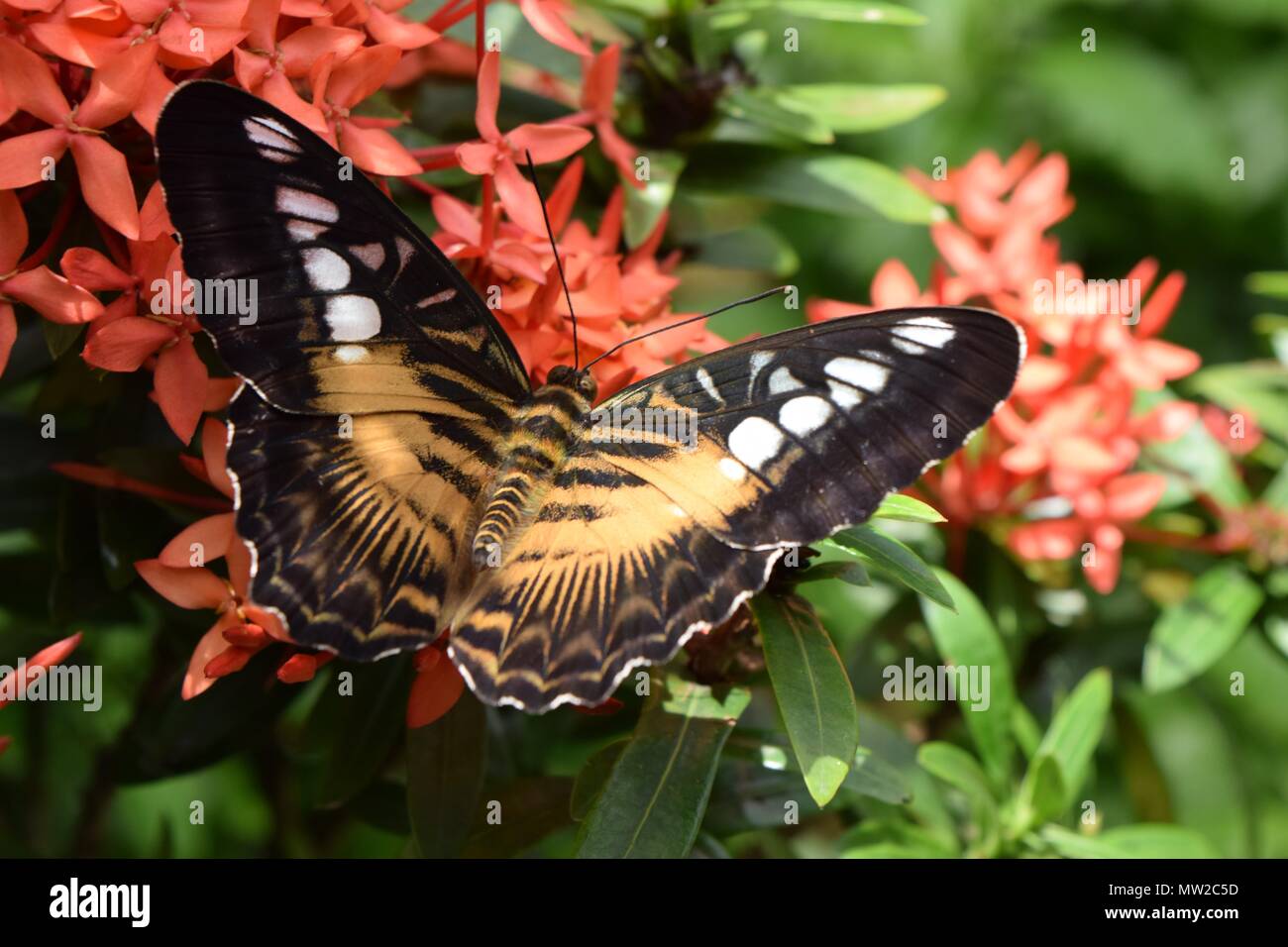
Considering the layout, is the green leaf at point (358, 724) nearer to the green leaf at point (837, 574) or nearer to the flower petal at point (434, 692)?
the flower petal at point (434, 692)

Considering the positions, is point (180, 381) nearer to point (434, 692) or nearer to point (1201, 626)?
point (434, 692)

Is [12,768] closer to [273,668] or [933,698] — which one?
[273,668]

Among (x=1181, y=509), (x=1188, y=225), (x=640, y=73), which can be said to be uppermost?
(x=1188, y=225)

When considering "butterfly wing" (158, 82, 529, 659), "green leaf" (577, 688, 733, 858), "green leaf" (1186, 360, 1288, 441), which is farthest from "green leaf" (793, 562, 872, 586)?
"green leaf" (1186, 360, 1288, 441)

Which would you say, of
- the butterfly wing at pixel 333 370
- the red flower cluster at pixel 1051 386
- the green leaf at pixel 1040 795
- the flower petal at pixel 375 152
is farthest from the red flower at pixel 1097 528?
the flower petal at pixel 375 152

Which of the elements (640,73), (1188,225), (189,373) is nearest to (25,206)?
(189,373)

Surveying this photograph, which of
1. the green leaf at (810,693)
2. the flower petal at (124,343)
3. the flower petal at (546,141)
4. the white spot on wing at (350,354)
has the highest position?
the flower petal at (546,141)

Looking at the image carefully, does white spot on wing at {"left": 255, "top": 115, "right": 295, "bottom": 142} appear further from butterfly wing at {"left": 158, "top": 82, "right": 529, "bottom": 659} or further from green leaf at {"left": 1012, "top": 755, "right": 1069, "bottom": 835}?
green leaf at {"left": 1012, "top": 755, "right": 1069, "bottom": 835}
